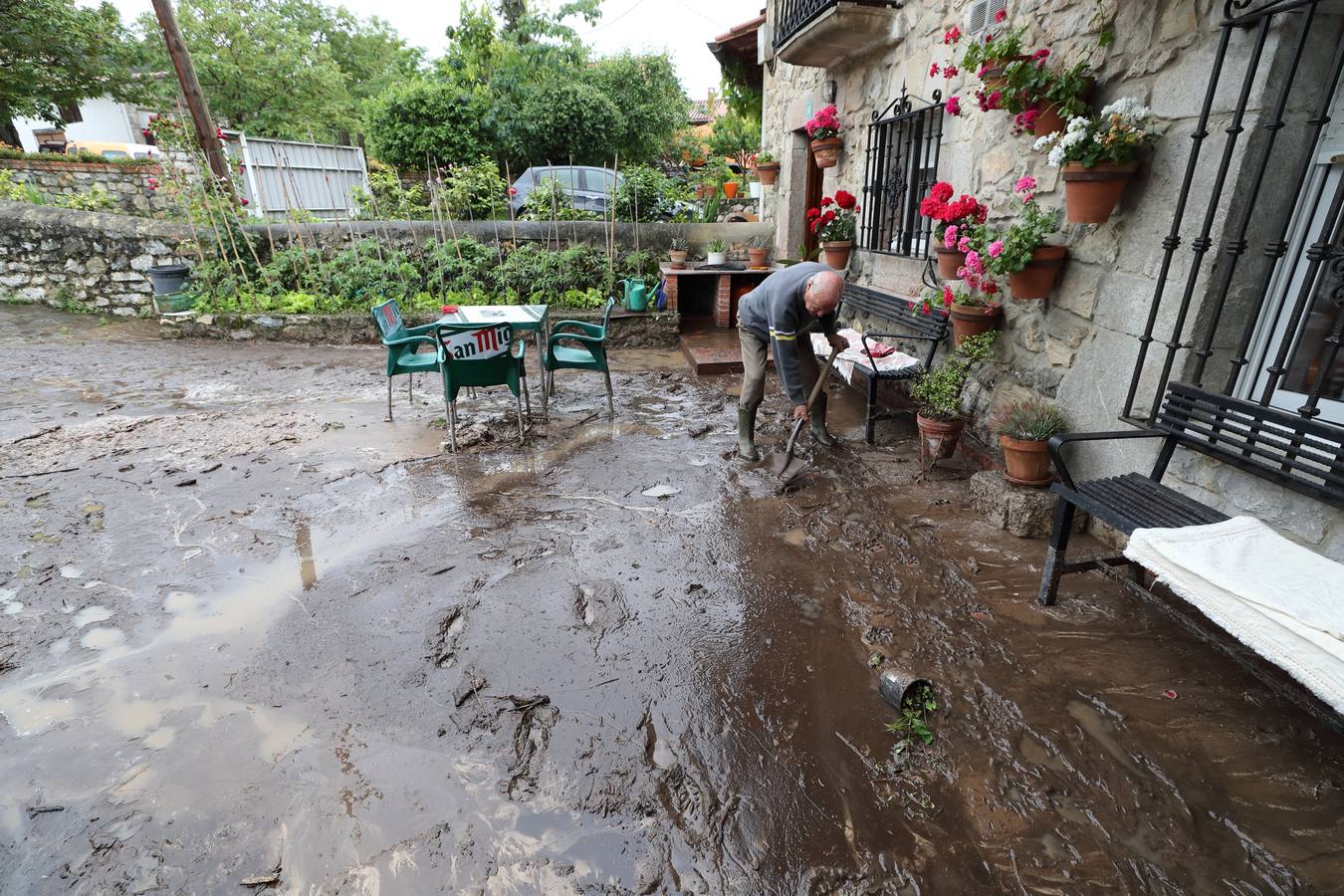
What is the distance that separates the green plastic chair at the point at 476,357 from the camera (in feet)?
15.2

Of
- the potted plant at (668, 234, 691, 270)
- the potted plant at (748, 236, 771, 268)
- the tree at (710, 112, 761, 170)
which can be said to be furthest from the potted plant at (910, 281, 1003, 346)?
the tree at (710, 112, 761, 170)

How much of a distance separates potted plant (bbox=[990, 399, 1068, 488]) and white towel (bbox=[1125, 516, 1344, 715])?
1.04 m

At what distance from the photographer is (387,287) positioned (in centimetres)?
845

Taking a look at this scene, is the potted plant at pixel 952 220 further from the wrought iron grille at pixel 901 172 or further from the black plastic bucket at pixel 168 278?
the black plastic bucket at pixel 168 278

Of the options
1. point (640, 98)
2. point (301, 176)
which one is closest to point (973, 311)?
point (301, 176)

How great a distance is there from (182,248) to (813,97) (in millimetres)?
8369

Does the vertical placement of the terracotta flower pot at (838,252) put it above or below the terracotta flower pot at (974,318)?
above

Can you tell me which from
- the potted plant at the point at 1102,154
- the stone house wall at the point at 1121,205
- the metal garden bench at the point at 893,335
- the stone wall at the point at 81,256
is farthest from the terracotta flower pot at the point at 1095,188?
the stone wall at the point at 81,256

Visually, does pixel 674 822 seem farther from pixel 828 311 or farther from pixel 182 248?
pixel 182 248

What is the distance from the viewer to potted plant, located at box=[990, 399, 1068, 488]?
11.3ft

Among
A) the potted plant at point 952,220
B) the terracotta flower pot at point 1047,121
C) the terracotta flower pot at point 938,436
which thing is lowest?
the terracotta flower pot at point 938,436

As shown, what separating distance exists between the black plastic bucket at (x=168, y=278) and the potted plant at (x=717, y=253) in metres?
6.89

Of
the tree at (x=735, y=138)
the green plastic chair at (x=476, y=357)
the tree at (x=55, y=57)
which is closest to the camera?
the green plastic chair at (x=476, y=357)

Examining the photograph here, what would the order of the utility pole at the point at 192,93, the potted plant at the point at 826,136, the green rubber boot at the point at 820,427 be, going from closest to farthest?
the green rubber boot at the point at 820,427, the potted plant at the point at 826,136, the utility pole at the point at 192,93
